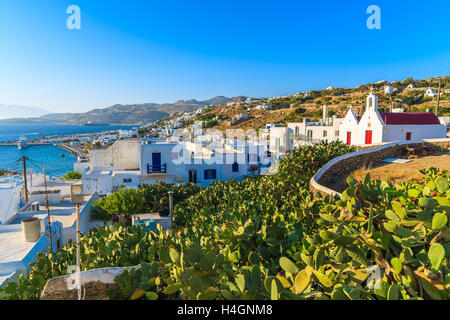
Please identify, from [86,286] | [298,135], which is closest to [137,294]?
[86,286]

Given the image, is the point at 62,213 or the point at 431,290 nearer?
the point at 431,290

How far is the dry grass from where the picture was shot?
36.8 feet

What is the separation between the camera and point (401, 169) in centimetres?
1238

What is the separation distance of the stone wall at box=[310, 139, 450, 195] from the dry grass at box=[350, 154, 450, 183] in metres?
0.45

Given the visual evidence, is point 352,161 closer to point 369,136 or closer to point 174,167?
point 369,136

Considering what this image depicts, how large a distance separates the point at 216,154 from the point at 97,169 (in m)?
12.0

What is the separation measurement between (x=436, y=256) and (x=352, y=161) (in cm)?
1243

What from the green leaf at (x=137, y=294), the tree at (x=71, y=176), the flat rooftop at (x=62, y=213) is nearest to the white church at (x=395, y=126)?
the flat rooftop at (x=62, y=213)

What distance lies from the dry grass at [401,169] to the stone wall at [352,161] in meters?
0.45

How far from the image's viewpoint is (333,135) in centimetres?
2919

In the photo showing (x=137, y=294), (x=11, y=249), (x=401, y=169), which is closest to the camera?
(x=137, y=294)

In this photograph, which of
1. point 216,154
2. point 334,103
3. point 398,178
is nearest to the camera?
point 398,178
